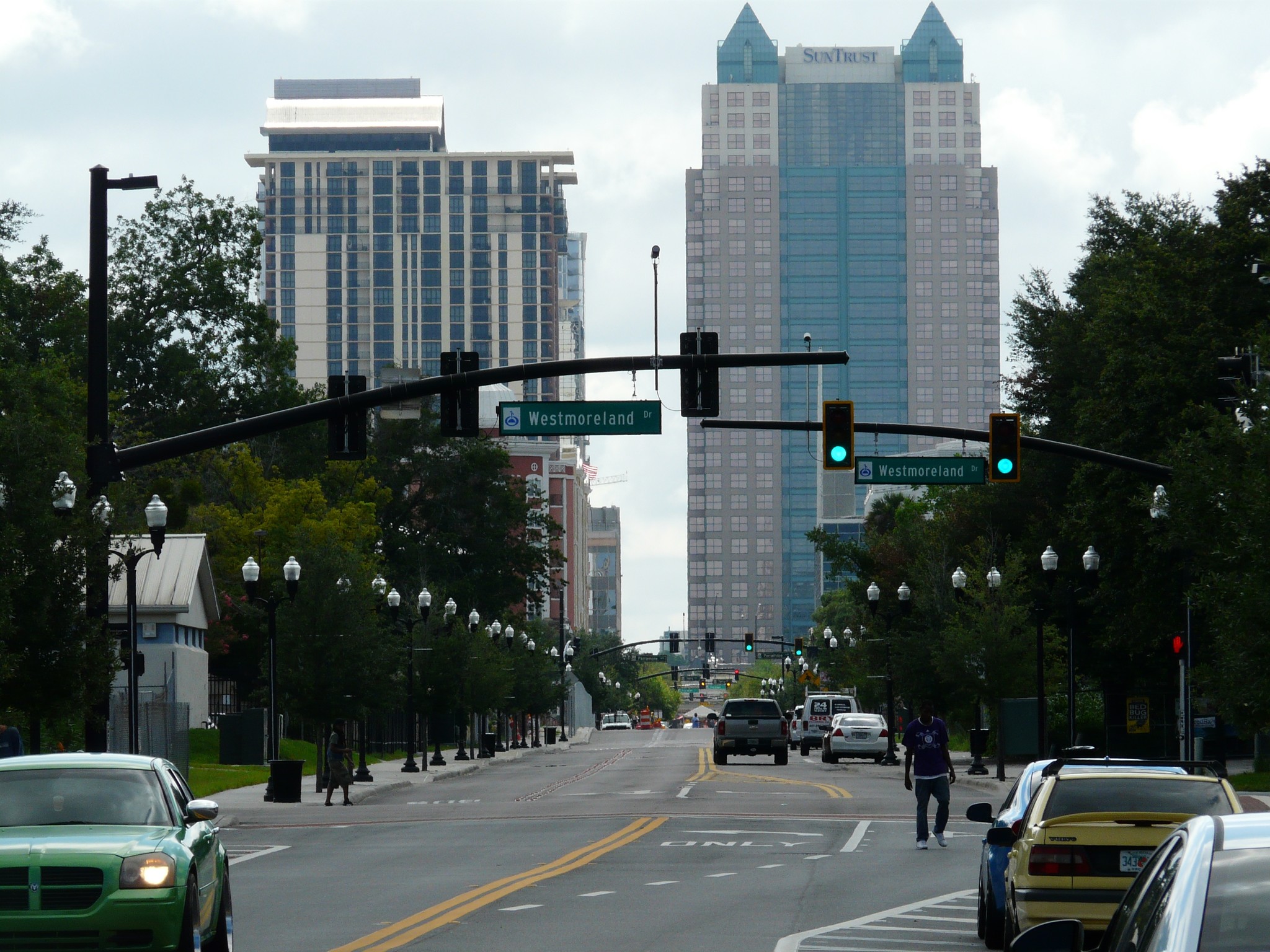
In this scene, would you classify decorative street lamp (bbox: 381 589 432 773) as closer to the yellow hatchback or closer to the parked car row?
the parked car row

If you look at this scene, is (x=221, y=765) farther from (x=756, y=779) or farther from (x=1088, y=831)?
(x=1088, y=831)

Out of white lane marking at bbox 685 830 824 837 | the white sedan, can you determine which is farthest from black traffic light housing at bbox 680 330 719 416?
the white sedan

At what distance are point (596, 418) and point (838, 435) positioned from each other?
4.31 metres

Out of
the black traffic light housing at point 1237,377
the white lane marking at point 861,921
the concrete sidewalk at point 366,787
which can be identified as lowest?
the concrete sidewalk at point 366,787

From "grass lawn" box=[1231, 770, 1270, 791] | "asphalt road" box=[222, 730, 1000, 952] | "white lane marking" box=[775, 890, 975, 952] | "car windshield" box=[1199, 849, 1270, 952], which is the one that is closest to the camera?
"car windshield" box=[1199, 849, 1270, 952]

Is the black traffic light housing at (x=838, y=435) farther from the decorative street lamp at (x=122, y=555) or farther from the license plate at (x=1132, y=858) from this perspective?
the license plate at (x=1132, y=858)

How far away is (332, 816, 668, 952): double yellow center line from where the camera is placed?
14.2 metres

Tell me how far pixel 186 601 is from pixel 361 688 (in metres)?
19.5

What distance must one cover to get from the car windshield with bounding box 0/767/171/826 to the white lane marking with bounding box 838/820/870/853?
1270 cm

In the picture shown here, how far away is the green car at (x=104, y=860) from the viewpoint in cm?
1104

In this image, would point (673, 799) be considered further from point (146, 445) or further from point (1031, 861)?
point (1031, 861)

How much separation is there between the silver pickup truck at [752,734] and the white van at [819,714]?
1252 cm

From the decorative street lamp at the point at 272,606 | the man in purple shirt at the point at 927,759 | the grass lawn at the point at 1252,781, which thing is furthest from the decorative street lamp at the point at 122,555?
the grass lawn at the point at 1252,781

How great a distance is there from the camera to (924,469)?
30219 mm
